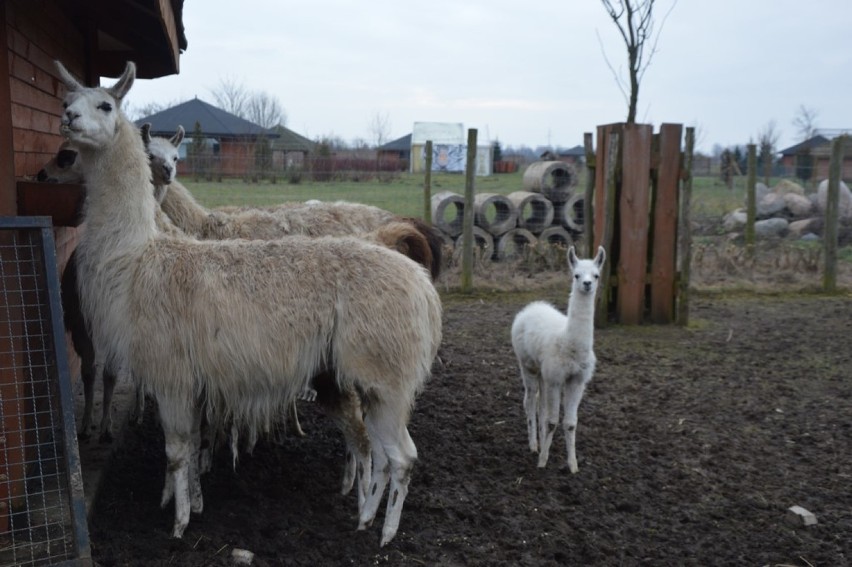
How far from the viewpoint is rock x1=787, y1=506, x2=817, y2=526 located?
14.1 ft

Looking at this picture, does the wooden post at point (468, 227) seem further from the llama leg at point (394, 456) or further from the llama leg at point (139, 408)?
the llama leg at point (394, 456)

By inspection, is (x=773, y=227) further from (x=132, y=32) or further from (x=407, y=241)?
(x=132, y=32)

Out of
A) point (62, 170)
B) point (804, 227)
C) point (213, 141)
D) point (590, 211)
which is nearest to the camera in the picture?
point (62, 170)

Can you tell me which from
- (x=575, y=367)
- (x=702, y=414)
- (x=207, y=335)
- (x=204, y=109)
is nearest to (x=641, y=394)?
(x=702, y=414)

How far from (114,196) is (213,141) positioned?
66.2ft

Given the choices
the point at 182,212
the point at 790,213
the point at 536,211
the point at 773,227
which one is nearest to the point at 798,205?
the point at 790,213

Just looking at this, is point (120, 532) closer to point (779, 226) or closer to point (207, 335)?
point (207, 335)

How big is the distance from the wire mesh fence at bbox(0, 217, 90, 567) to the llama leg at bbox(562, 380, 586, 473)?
9.90ft

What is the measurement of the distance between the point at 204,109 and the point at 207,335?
118 ft

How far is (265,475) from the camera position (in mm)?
5074

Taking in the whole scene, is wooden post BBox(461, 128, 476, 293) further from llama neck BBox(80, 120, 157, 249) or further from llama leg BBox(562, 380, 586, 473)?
llama neck BBox(80, 120, 157, 249)

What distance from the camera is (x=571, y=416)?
205 inches

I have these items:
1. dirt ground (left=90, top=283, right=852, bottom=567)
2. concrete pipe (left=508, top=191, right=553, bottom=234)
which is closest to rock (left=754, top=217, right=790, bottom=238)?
concrete pipe (left=508, top=191, right=553, bottom=234)

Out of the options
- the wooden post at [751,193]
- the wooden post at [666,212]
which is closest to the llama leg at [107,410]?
the wooden post at [666,212]
